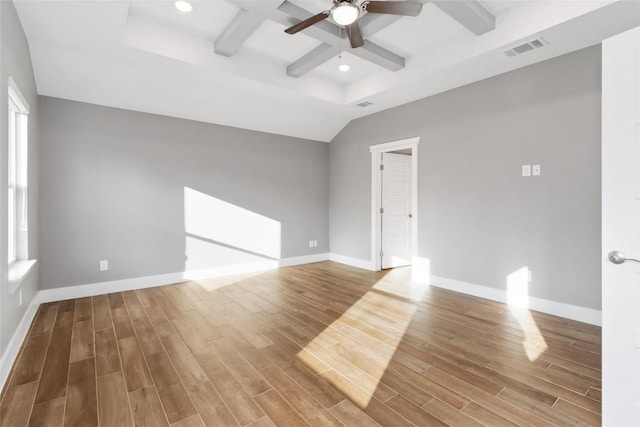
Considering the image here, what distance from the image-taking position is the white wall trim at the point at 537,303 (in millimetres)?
3004

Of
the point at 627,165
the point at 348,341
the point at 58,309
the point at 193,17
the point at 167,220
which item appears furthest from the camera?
the point at 167,220

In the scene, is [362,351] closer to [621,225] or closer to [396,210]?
[621,225]

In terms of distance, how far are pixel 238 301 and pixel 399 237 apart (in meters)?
3.31

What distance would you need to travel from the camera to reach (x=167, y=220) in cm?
442

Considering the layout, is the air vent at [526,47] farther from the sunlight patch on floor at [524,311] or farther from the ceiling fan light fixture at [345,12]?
the sunlight patch on floor at [524,311]

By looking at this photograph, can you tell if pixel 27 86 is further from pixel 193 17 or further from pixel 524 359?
pixel 524 359

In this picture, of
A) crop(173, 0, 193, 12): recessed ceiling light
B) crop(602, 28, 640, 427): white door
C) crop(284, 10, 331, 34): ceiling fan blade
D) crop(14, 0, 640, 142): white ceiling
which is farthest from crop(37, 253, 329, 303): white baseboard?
crop(602, 28, 640, 427): white door

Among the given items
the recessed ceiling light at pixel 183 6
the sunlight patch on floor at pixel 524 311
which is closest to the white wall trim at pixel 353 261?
the sunlight patch on floor at pixel 524 311

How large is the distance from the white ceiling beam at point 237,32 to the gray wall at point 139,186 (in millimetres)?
1643

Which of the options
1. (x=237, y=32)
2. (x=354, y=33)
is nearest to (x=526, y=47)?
(x=354, y=33)

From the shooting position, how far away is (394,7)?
2236 millimetres

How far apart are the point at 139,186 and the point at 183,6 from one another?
8.13 ft

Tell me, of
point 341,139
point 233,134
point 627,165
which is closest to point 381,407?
point 627,165

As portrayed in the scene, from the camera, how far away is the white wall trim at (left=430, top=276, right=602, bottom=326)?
9.86 ft
